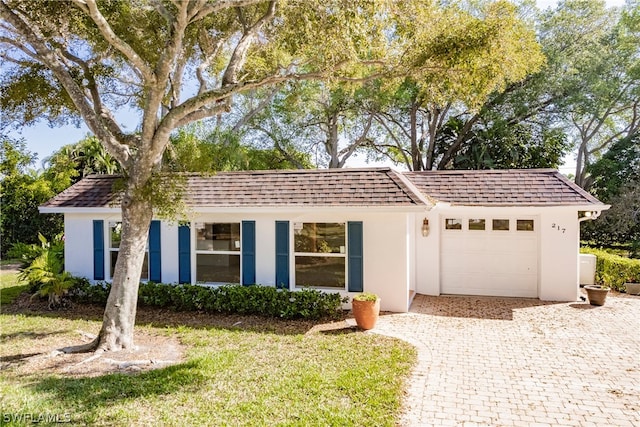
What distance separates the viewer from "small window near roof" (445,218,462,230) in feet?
42.0

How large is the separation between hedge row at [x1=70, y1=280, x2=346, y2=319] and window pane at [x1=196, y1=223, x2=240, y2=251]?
4.08 ft

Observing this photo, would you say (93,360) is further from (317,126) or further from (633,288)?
(317,126)

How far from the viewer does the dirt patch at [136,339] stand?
22.8 ft

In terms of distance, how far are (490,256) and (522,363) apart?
19.0 ft

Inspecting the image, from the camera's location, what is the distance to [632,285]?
13070 mm

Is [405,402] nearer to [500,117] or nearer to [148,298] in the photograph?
[148,298]

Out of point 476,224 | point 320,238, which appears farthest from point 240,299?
point 476,224

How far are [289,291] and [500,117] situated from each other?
1971 cm

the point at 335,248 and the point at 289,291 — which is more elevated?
the point at 335,248

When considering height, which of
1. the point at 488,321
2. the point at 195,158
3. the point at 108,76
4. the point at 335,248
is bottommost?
the point at 488,321

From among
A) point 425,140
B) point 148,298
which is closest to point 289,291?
point 148,298

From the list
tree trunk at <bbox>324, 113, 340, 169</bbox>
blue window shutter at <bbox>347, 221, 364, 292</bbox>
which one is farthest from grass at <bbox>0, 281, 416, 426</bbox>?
tree trunk at <bbox>324, 113, 340, 169</bbox>

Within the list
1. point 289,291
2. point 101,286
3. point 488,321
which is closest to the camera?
point 488,321

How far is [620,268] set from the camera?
13453 millimetres
